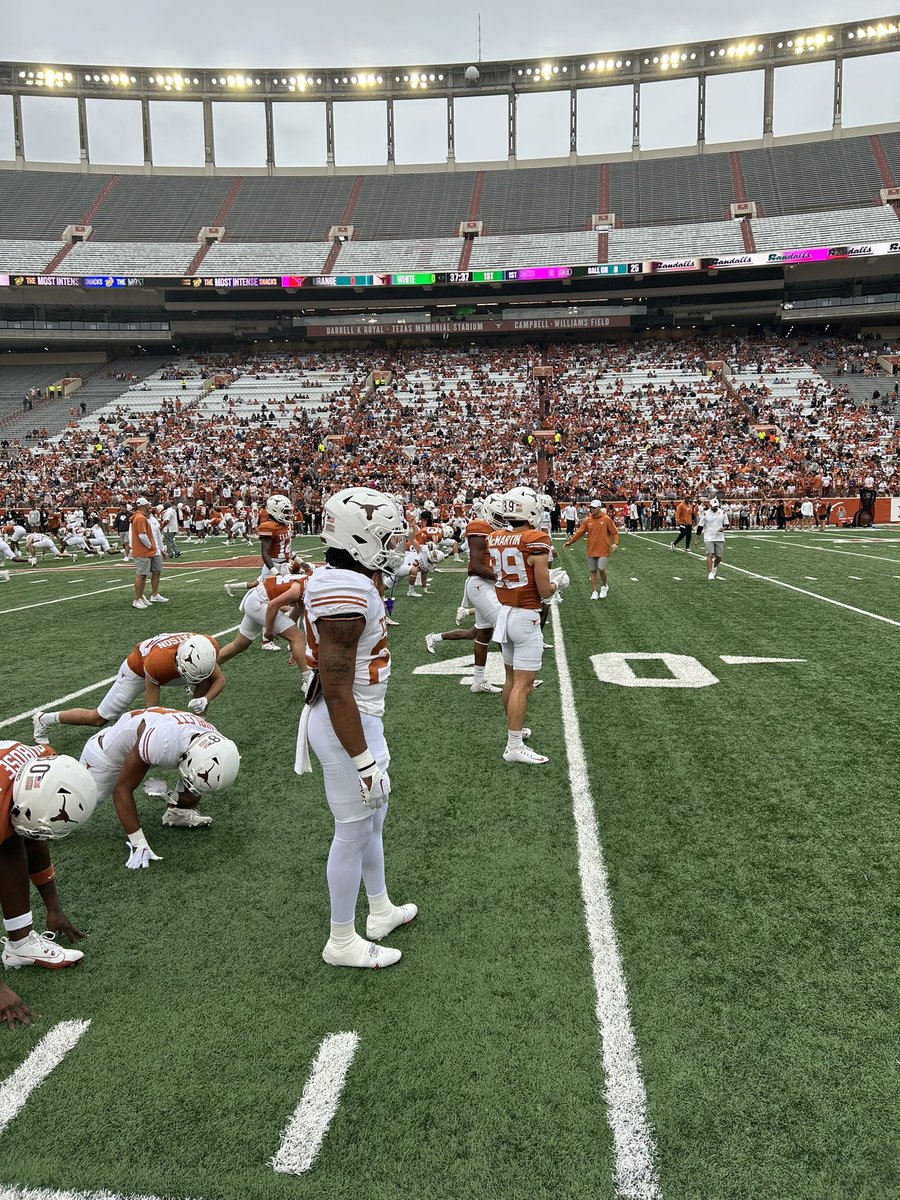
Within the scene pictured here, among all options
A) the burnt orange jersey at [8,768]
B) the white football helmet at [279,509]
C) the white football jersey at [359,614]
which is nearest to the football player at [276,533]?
the white football helmet at [279,509]

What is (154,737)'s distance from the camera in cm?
424

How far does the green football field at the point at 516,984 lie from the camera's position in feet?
7.69

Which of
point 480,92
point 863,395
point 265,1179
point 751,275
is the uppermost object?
point 480,92

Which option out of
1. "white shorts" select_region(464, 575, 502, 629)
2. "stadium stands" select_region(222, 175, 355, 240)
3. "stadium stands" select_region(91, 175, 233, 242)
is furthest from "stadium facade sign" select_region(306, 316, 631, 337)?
"white shorts" select_region(464, 575, 502, 629)

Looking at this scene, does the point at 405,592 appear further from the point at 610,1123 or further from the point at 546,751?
the point at 610,1123

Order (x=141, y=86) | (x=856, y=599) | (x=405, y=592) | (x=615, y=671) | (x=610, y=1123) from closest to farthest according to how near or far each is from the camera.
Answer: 1. (x=610, y=1123)
2. (x=615, y=671)
3. (x=856, y=599)
4. (x=405, y=592)
5. (x=141, y=86)

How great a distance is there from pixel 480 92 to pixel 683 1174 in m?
66.7

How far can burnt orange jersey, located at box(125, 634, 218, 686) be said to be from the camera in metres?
5.07

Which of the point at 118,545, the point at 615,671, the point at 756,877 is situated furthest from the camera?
the point at 118,545

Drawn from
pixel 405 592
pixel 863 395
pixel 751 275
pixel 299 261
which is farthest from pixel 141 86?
pixel 405 592

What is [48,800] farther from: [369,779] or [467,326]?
[467,326]

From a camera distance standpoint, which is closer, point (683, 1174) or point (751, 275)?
point (683, 1174)

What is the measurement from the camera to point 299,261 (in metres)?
49.6

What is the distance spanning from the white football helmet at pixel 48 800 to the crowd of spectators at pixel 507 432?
29041 millimetres
